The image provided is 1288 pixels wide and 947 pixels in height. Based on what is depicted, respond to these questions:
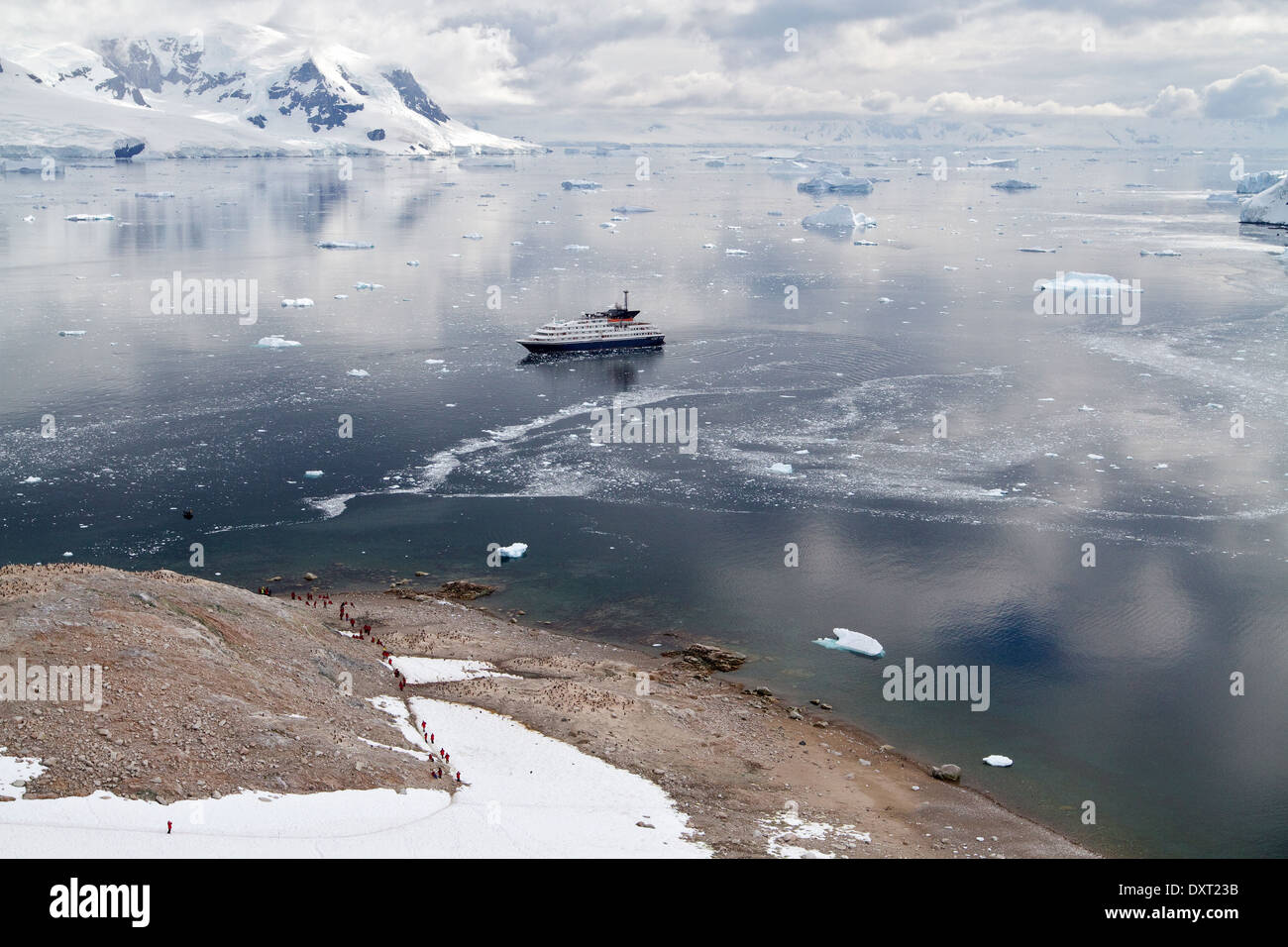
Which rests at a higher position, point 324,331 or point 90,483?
point 324,331


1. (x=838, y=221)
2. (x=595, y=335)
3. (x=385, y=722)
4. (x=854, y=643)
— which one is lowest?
(x=854, y=643)

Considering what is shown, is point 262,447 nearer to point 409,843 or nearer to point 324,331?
point 324,331

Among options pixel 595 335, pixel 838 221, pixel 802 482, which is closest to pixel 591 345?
pixel 595 335

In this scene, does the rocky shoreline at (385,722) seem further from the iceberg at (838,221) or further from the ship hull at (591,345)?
the iceberg at (838,221)

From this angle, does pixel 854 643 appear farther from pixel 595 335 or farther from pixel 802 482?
pixel 595 335

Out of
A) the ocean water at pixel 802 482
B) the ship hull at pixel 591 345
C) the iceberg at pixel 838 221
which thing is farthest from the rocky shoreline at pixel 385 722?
the iceberg at pixel 838 221

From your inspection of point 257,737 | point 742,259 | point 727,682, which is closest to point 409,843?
point 257,737
